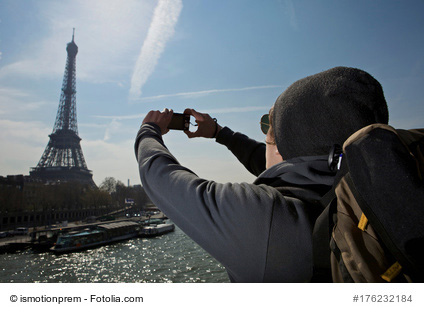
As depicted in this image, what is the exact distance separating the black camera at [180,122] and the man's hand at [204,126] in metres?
0.13

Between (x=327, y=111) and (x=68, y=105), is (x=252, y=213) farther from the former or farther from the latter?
(x=68, y=105)

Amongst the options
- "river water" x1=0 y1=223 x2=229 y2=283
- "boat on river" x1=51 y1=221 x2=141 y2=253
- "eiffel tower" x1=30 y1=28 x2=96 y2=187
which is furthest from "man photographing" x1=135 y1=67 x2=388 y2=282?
"eiffel tower" x1=30 y1=28 x2=96 y2=187

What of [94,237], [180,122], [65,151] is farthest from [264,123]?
[65,151]

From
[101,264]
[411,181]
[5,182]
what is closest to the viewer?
[411,181]

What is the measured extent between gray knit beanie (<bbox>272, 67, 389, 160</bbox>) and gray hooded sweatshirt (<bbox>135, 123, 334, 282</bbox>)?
7cm

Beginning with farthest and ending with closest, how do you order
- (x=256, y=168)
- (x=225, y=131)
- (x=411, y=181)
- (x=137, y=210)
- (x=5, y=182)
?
(x=137, y=210)
(x=5, y=182)
(x=225, y=131)
(x=256, y=168)
(x=411, y=181)

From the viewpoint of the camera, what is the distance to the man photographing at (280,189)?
0.61 metres

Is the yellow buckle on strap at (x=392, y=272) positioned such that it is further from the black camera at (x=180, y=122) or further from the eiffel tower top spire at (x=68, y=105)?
the eiffel tower top spire at (x=68, y=105)

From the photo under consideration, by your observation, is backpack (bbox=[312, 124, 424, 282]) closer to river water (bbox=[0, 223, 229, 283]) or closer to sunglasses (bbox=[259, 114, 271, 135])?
sunglasses (bbox=[259, 114, 271, 135])

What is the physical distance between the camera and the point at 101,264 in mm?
20203

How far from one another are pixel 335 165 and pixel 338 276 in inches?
9.6

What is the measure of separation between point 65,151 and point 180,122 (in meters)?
69.0

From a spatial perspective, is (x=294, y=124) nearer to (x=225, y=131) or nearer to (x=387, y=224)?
(x=387, y=224)
